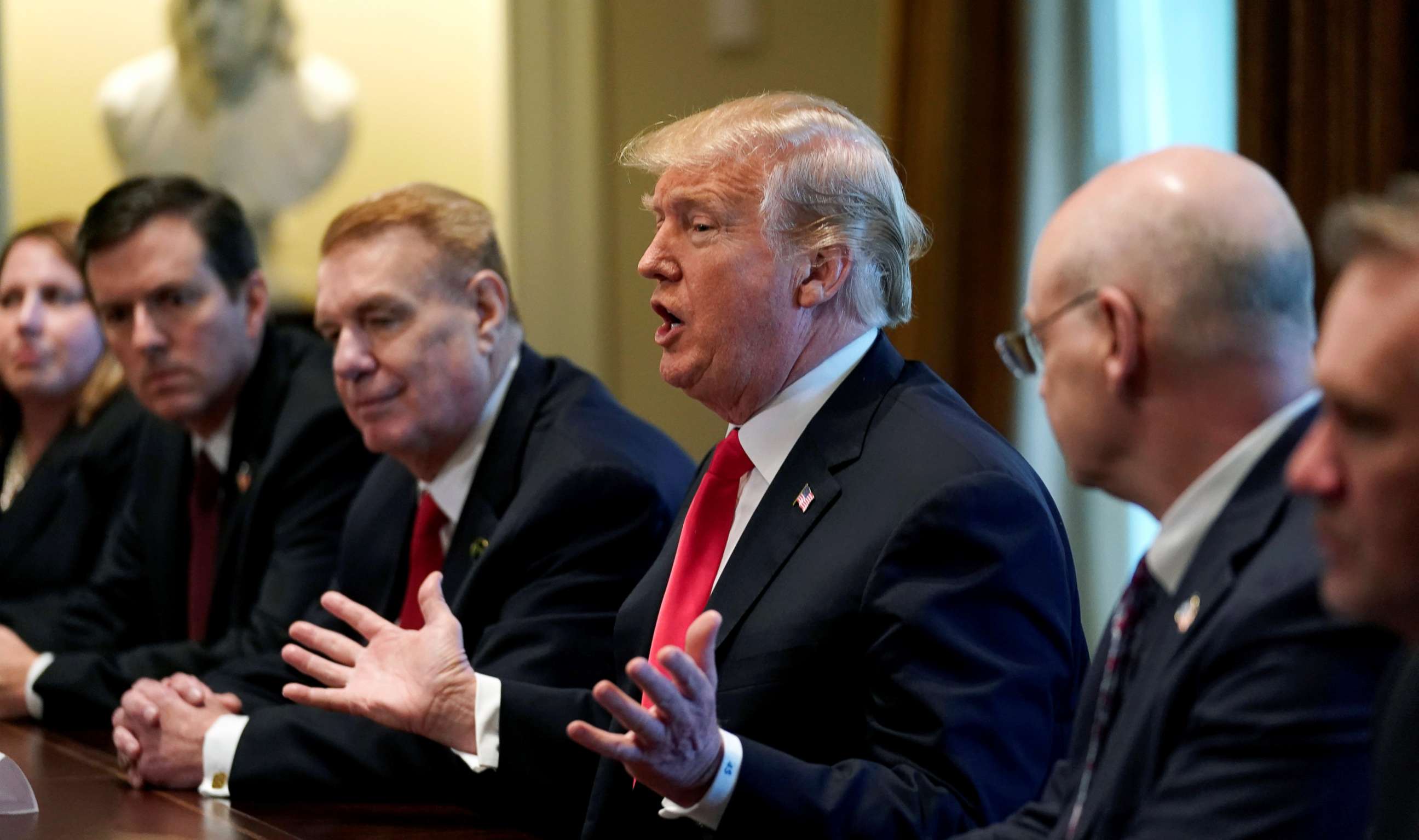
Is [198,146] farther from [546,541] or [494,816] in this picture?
[494,816]

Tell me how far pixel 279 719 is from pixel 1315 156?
265 centimetres

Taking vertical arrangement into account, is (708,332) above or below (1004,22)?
below

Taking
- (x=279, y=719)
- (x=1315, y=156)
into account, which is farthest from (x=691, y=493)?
(x=1315, y=156)

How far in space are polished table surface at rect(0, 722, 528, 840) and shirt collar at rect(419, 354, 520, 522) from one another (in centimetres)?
69

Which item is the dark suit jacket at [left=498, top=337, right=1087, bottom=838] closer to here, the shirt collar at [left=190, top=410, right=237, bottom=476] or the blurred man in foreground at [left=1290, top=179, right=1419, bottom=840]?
the blurred man in foreground at [left=1290, top=179, right=1419, bottom=840]

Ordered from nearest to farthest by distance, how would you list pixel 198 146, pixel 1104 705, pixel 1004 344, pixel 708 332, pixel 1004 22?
1. pixel 1104 705
2. pixel 1004 344
3. pixel 708 332
4. pixel 1004 22
5. pixel 198 146

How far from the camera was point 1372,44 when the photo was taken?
12.4 feet

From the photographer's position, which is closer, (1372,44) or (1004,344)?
(1004,344)

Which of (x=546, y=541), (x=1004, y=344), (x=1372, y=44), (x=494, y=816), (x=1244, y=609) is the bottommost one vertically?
(x=494, y=816)

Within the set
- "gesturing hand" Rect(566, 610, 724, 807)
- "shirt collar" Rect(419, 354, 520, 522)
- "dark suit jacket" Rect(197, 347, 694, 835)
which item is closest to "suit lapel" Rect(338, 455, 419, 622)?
"dark suit jacket" Rect(197, 347, 694, 835)

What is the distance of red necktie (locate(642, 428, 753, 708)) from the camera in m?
2.36

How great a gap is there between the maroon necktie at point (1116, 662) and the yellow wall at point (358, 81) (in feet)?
16.1

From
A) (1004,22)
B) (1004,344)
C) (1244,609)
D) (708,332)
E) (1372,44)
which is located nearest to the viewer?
(1244,609)

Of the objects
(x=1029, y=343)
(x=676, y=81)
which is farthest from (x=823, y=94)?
(x=1029, y=343)
